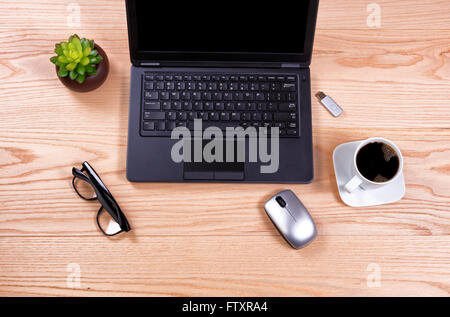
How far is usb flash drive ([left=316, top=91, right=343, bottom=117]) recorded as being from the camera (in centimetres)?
76

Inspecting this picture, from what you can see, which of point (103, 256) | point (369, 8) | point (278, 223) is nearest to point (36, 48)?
point (103, 256)

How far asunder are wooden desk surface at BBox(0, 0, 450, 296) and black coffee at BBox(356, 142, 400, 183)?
89 mm

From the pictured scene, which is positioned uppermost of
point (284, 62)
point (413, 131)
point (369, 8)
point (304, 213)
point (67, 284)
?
point (369, 8)

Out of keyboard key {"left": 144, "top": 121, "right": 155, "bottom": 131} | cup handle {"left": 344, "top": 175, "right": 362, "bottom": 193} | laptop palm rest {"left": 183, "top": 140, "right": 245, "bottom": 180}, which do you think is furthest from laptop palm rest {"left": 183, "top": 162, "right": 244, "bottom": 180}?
cup handle {"left": 344, "top": 175, "right": 362, "bottom": 193}

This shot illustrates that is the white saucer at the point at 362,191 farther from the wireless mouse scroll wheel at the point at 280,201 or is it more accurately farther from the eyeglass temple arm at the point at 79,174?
the eyeglass temple arm at the point at 79,174

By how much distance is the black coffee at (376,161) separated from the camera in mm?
649

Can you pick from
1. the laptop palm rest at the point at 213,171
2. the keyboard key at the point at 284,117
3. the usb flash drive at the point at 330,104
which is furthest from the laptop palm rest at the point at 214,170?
the usb flash drive at the point at 330,104

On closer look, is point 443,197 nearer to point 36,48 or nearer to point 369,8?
point 369,8

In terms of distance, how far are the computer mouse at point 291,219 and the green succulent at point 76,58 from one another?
44 cm

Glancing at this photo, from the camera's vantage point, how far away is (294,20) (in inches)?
27.4

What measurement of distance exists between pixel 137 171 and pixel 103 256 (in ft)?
0.58

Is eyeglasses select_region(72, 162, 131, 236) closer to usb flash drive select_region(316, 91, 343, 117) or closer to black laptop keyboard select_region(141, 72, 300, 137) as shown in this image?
black laptop keyboard select_region(141, 72, 300, 137)

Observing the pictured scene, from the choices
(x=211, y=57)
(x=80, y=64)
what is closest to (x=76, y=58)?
(x=80, y=64)

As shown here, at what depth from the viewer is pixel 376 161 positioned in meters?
0.66
